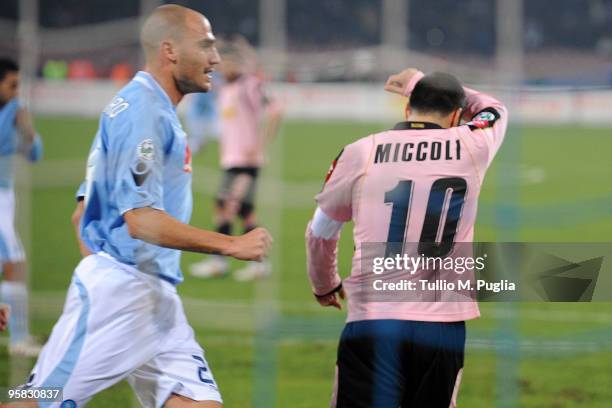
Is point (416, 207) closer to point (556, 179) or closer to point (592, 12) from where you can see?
point (556, 179)

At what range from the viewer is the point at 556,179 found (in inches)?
767

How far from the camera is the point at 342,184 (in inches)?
143

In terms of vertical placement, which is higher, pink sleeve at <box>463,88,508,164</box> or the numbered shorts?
pink sleeve at <box>463,88,508,164</box>

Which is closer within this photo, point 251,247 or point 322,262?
point 251,247

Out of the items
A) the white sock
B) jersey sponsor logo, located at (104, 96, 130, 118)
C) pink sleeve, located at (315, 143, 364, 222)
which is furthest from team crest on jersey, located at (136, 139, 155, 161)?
the white sock

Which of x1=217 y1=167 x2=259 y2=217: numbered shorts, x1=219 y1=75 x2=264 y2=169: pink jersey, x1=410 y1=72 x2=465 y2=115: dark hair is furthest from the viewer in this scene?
x1=219 y1=75 x2=264 y2=169: pink jersey

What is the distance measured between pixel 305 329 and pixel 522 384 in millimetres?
1788

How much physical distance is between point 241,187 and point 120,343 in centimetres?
677

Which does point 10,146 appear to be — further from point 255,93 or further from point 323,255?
point 323,255

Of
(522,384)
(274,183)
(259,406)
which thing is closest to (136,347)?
(259,406)

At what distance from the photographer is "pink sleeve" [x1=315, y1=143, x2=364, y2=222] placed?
11.9 ft

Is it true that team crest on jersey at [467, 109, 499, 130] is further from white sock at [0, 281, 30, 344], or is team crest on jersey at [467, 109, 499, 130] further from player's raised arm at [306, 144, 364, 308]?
white sock at [0, 281, 30, 344]

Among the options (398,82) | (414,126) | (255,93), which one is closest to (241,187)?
(255,93)

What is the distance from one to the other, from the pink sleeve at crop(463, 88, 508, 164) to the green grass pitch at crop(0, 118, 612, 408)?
1.00 metres
